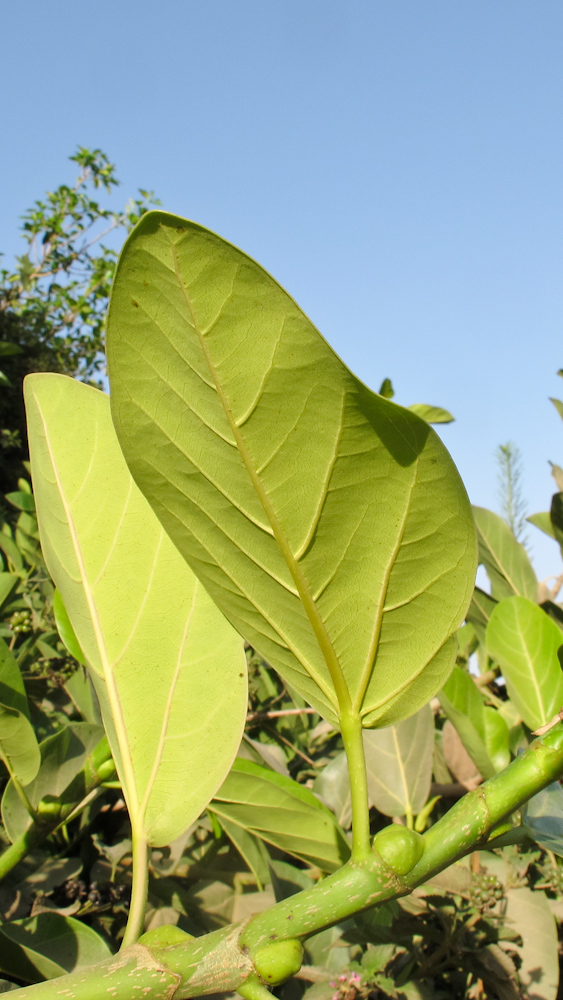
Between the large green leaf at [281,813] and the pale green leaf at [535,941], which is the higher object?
the large green leaf at [281,813]

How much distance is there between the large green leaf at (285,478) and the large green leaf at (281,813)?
0.25 metres

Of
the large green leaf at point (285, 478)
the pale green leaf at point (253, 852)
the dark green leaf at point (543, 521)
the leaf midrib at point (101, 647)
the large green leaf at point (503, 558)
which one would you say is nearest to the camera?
the large green leaf at point (285, 478)

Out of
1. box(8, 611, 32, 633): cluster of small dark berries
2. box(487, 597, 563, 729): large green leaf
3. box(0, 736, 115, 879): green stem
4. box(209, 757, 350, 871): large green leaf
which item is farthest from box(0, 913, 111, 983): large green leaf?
box(8, 611, 32, 633): cluster of small dark berries

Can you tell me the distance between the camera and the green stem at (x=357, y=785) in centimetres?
53

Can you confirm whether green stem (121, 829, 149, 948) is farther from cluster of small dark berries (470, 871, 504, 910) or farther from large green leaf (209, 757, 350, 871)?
cluster of small dark berries (470, 871, 504, 910)

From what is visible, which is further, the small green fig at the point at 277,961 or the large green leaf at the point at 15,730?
the large green leaf at the point at 15,730

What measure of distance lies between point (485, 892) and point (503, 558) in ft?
2.03

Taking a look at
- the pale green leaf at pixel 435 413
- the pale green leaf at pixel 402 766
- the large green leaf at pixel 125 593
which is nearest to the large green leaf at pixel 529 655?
the pale green leaf at pixel 402 766

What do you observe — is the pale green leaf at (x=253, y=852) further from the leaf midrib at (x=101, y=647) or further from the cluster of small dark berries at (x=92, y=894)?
the leaf midrib at (x=101, y=647)

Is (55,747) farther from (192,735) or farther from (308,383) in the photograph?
(308,383)

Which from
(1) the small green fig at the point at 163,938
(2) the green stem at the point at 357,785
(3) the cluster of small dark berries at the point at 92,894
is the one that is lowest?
(3) the cluster of small dark berries at the point at 92,894

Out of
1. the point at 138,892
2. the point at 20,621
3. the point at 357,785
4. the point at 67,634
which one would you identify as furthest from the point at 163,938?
the point at 20,621

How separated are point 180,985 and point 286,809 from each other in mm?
318

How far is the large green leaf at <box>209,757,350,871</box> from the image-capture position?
0.82 m
